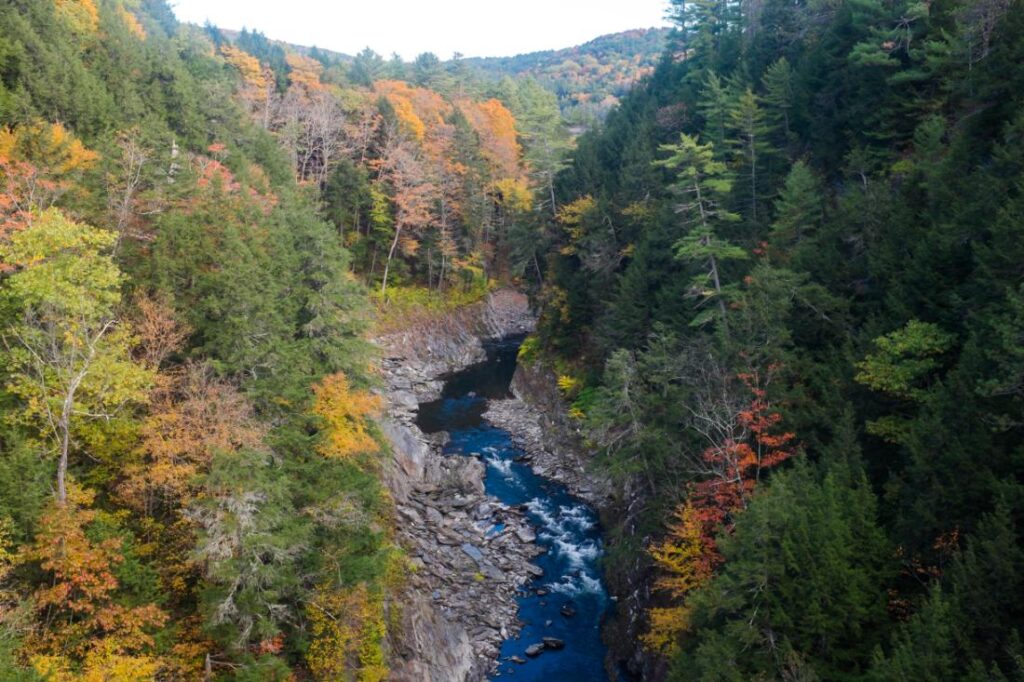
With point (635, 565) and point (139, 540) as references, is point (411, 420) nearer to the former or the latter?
point (635, 565)

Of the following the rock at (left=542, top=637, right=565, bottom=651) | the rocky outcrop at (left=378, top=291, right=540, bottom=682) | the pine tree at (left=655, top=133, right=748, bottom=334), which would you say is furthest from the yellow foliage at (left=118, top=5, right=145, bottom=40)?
the rock at (left=542, top=637, right=565, bottom=651)

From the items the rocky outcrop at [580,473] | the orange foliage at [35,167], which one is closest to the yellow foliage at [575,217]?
the rocky outcrop at [580,473]

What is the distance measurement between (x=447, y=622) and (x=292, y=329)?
13133mm

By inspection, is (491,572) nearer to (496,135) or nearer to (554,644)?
(554,644)

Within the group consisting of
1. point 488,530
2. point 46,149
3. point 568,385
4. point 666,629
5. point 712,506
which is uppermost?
point 46,149

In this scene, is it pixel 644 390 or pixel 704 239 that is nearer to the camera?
pixel 644 390

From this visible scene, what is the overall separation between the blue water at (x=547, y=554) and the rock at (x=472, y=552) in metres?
2.81

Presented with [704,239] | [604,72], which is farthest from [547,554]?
[604,72]

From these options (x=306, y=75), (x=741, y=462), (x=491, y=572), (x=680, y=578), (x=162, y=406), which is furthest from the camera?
(x=306, y=75)

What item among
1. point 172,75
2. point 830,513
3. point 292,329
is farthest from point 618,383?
point 172,75

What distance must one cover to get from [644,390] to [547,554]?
9598 mm

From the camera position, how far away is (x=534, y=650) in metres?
22.9

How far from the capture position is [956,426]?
14.9 m

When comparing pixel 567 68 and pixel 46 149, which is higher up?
pixel 567 68
